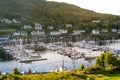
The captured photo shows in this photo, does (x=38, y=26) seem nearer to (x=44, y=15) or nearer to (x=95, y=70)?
(x=44, y=15)

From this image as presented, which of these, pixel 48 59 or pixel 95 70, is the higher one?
pixel 95 70

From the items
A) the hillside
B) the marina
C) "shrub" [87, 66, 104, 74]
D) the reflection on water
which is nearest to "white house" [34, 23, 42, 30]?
the hillside

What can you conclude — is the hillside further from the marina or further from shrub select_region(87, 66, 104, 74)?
shrub select_region(87, 66, 104, 74)

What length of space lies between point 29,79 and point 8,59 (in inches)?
1147

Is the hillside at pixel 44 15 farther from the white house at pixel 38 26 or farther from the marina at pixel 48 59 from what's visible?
the marina at pixel 48 59

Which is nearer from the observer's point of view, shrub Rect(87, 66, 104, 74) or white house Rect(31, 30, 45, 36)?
shrub Rect(87, 66, 104, 74)

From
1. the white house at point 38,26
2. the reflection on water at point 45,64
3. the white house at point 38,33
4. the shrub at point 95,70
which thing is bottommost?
the reflection on water at point 45,64

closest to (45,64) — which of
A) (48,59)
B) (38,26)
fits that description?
(48,59)

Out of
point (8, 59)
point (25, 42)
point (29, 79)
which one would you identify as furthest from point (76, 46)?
point (29, 79)

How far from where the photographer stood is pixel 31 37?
7075 cm

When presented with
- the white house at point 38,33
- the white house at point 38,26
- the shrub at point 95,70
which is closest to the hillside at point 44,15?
the white house at point 38,26

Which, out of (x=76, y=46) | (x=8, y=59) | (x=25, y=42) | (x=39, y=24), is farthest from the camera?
(x=39, y=24)

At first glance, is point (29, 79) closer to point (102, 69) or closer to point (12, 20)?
point (102, 69)

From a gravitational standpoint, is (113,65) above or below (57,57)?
above
